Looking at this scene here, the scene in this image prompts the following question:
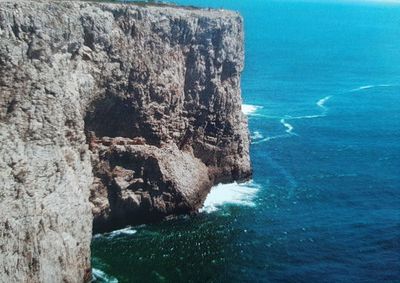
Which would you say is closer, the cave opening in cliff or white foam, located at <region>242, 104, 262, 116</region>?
the cave opening in cliff

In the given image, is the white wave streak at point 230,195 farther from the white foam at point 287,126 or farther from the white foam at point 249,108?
the white foam at point 249,108

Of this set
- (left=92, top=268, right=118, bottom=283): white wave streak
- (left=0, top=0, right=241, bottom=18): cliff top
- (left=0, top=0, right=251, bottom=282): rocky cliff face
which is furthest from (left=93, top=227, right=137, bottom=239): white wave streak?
(left=0, top=0, right=241, bottom=18): cliff top

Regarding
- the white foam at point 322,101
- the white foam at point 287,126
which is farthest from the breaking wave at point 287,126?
the white foam at point 322,101

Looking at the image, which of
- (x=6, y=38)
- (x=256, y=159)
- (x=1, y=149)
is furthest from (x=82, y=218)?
(x=256, y=159)

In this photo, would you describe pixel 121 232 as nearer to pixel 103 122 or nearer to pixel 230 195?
pixel 103 122

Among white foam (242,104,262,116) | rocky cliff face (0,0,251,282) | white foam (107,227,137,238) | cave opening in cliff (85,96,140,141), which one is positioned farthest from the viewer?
white foam (242,104,262,116)

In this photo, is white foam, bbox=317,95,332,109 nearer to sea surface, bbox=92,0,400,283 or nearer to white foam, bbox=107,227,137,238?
sea surface, bbox=92,0,400,283
